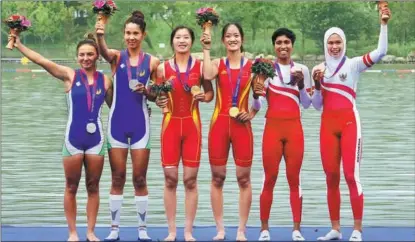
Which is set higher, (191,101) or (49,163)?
(191,101)

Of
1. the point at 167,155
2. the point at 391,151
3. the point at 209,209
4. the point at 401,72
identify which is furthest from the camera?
the point at 401,72

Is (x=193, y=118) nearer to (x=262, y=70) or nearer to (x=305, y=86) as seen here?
(x=262, y=70)

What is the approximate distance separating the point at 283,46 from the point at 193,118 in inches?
39.0

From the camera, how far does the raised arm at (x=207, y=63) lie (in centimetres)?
1061

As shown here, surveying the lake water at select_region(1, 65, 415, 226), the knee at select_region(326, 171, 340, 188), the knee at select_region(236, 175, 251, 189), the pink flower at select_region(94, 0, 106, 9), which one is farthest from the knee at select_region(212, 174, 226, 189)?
the lake water at select_region(1, 65, 415, 226)

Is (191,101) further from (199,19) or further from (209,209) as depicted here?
(209,209)

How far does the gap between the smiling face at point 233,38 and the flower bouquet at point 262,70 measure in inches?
10.5

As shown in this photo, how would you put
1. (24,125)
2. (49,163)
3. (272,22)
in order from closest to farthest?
(49,163) < (24,125) < (272,22)

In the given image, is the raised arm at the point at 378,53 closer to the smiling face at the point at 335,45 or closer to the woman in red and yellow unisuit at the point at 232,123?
the smiling face at the point at 335,45

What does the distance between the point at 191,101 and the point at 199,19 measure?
2.32 feet

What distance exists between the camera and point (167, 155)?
10742 millimetres

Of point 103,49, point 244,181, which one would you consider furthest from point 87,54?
point 244,181

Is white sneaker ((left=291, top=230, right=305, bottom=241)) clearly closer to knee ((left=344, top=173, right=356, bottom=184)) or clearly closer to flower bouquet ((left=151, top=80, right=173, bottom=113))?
knee ((left=344, top=173, right=356, bottom=184))

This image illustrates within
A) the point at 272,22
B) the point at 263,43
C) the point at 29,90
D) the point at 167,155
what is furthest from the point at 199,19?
the point at 272,22
